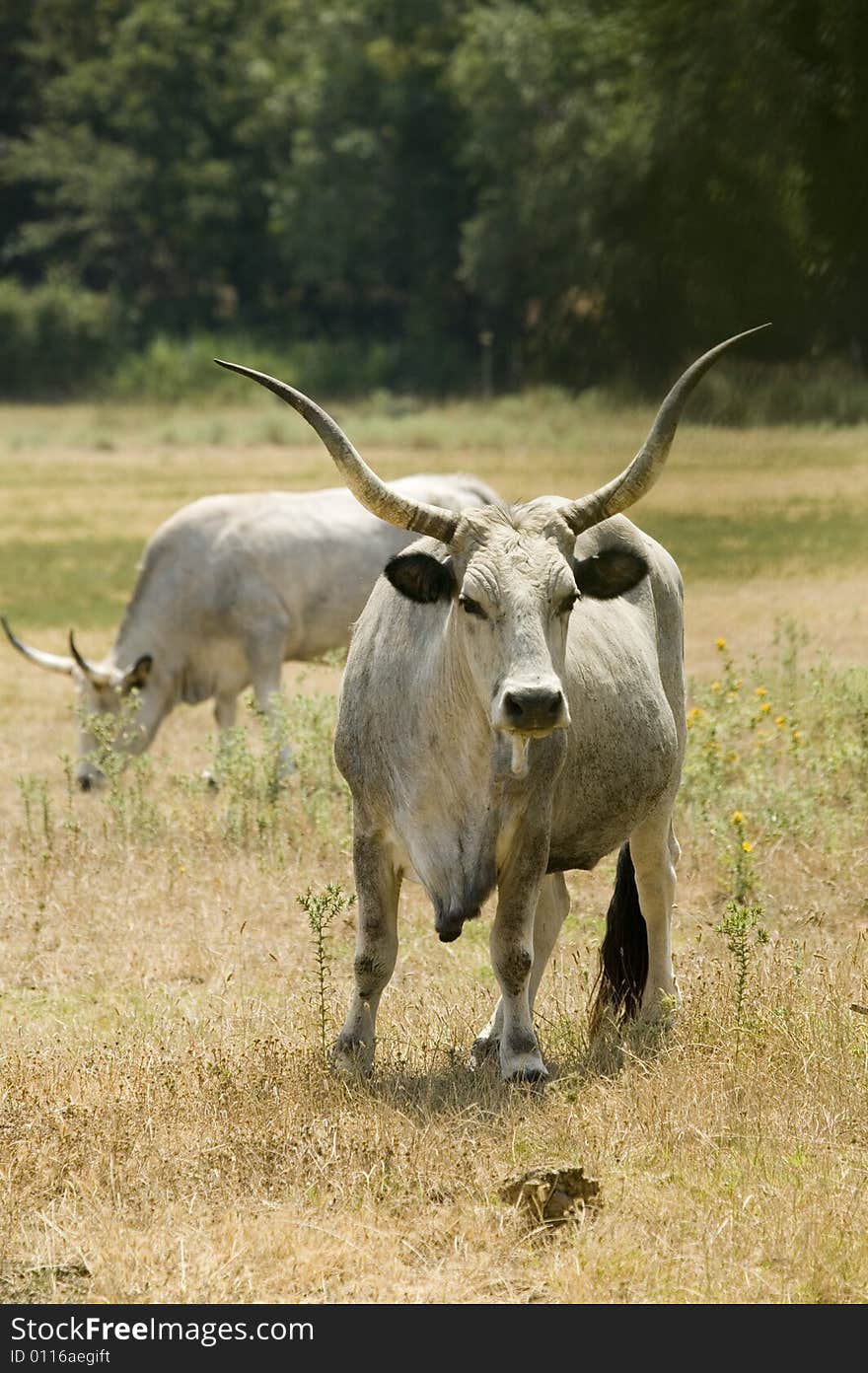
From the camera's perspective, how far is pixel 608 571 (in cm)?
533

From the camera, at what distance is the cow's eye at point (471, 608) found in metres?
4.91

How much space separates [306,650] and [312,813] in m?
3.52

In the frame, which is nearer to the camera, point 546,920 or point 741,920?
point 741,920

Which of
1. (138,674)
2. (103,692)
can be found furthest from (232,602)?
(103,692)

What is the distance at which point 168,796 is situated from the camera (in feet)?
30.8

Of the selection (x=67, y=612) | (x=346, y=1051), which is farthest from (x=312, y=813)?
(x=67, y=612)

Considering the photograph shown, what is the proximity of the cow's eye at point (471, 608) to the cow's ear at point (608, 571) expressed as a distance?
1.59ft

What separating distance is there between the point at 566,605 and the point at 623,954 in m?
1.65

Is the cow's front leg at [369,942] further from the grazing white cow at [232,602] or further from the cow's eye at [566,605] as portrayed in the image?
the grazing white cow at [232,602]

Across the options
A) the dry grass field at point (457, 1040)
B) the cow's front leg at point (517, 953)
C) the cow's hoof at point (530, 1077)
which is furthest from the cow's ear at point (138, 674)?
the cow's hoof at point (530, 1077)

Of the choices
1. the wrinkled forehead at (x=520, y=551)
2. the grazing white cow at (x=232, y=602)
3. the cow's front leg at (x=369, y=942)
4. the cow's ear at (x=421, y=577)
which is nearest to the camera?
the wrinkled forehead at (x=520, y=551)

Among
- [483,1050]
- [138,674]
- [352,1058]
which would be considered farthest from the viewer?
[138,674]

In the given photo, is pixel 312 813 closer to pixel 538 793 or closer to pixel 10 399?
pixel 538 793

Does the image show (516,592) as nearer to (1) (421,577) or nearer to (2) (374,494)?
(1) (421,577)
